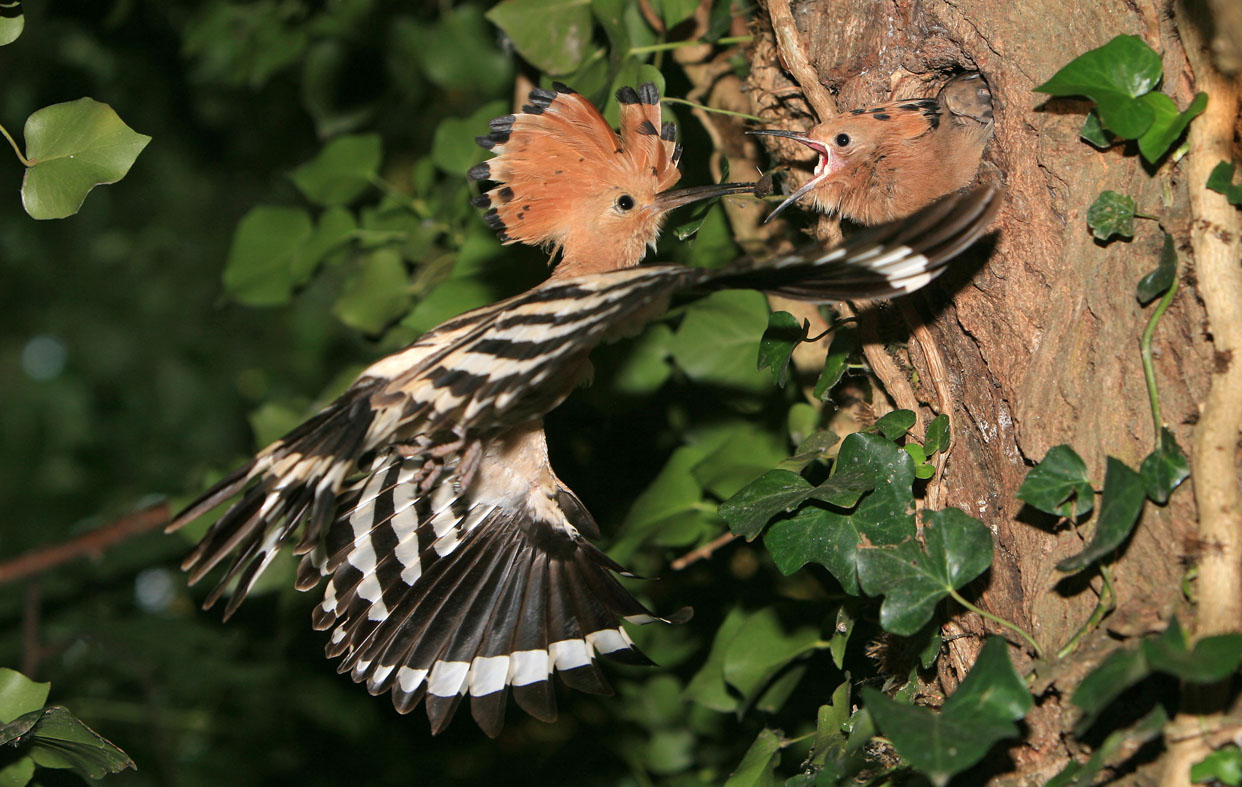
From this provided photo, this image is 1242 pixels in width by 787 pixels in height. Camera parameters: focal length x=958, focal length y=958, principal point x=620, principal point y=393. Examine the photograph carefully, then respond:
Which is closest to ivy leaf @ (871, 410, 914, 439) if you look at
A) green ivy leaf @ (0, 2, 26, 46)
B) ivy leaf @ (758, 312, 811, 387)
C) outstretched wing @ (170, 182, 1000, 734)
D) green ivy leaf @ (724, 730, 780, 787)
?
ivy leaf @ (758, 312, 811, 387)

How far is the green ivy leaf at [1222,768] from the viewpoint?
905mm

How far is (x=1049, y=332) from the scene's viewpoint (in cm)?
119

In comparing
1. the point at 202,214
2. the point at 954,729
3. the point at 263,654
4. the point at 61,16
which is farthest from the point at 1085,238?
the point at 202,214

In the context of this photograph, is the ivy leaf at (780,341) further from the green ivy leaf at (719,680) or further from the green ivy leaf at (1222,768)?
the green ivy leaf at (1222,768)

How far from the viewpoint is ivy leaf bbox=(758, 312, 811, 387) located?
135 centimetres

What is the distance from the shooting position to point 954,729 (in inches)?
37.1

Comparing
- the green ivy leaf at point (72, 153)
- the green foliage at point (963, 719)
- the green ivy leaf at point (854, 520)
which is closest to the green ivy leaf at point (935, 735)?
the green foliage at point (963, 719)

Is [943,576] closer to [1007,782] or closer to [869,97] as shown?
[1007,782]

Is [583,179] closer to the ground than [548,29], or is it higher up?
closer to the ground

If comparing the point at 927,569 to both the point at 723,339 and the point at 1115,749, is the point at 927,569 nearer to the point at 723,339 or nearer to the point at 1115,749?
the point at 1115,749

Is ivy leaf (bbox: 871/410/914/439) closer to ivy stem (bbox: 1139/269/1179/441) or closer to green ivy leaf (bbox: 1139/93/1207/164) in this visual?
ivy stem (bbox: 1139/269/1179/441)

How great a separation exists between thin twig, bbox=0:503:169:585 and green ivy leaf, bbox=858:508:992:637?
203cm

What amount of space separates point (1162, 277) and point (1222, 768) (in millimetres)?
512

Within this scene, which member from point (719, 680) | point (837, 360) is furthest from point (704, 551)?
point (837, 360)
